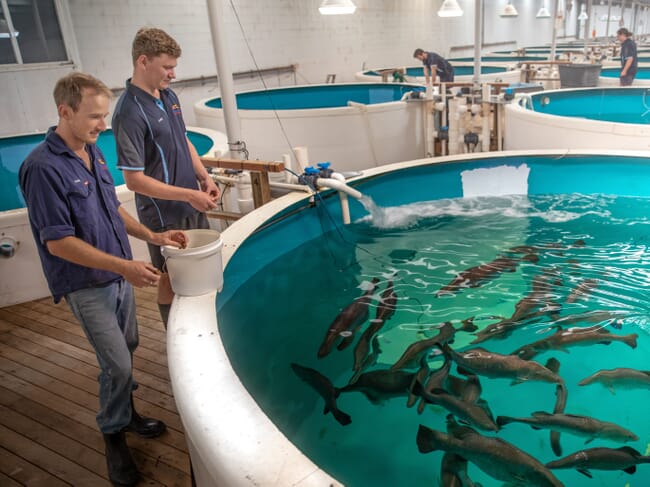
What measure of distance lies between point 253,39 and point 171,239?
29.8 ft

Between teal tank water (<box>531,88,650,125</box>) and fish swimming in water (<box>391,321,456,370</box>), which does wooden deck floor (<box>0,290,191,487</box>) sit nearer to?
fish swimming in water (<box>391,321,456,370</box>)

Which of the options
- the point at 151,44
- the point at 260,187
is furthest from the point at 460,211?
the point at 151,44

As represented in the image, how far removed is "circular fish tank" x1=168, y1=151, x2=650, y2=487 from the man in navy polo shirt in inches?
13.8

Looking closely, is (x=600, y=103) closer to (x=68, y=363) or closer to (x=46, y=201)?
(x=68, y=363)

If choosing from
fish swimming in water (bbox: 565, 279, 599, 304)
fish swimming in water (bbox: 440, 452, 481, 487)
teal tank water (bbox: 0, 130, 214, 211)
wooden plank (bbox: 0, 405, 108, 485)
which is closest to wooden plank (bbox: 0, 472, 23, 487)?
wooden plank (bbox: 0, 405, 108, 485)

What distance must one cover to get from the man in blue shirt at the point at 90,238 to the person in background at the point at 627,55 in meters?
7.66

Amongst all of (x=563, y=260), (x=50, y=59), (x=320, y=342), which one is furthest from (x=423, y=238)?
(x=50, y=59)

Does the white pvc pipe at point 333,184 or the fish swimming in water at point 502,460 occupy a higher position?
the white pvc pipe at point 333,184

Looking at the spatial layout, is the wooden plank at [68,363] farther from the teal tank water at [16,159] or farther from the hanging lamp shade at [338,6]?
the hanging lamp shade at [338,6]

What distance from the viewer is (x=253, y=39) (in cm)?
990

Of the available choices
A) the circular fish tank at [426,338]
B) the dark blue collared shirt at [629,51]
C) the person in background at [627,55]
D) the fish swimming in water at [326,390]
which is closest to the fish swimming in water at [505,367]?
the circular fish tank at [426,338]

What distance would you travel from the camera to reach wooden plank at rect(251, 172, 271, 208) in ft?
9.62

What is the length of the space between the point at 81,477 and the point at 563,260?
9.10 feet

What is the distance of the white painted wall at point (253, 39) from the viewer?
6984 millimetres
